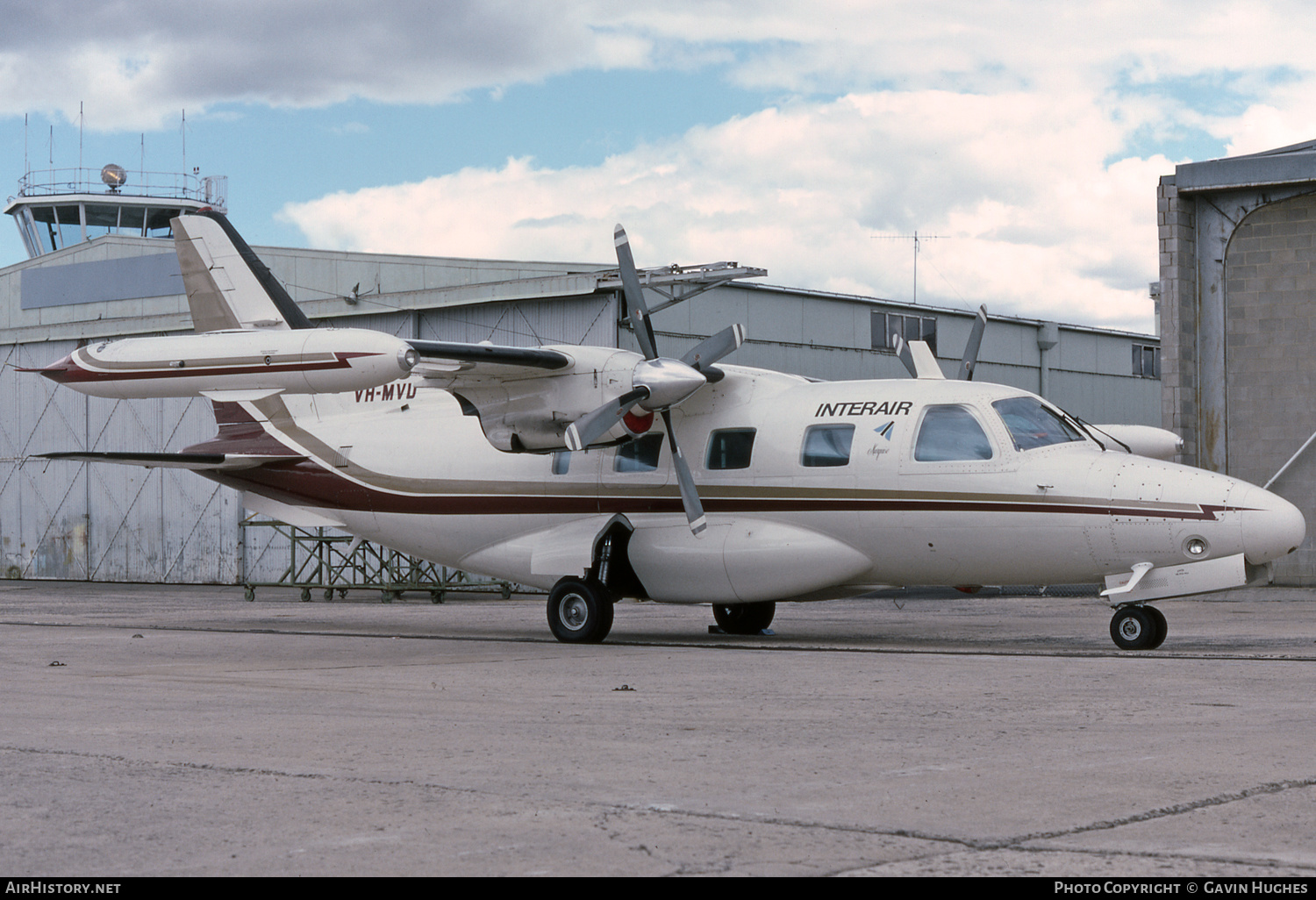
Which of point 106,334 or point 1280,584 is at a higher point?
point 106,334

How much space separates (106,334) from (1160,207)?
30626 mm

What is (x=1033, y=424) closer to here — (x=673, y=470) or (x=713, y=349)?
(x=713, y=349)

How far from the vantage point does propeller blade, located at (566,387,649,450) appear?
1675 cm

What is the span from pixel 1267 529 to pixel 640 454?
7959 mm

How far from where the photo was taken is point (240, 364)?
15562 mm

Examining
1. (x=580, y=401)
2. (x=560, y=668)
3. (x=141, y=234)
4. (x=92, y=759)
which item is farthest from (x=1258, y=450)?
(x=141, y=234)

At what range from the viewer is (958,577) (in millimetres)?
16781

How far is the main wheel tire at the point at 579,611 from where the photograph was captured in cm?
1778

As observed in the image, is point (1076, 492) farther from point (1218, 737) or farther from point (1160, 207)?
point (1160, 207)

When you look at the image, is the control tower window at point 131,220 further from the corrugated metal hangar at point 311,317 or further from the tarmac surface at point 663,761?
the tarmac surface at point 663,761

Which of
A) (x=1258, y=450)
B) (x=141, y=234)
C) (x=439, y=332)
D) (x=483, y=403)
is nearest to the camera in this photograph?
(x=483, y=403)

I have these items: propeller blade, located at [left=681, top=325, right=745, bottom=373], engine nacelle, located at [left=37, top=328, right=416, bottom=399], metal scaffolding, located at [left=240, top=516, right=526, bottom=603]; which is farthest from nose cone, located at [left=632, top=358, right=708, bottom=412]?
metal scaffolding, located at [left=240, top=516, right=526, bottom=603]

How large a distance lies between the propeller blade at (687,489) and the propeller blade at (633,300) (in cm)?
101
